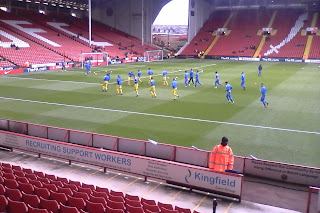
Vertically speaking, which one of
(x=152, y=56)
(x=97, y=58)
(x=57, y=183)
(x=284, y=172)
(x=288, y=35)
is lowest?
(x=284, y=172)

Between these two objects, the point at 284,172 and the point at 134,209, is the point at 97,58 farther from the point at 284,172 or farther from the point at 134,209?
the point at 134,209

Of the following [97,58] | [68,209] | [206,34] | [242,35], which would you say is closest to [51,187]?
[68,209]

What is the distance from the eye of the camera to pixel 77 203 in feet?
25.1

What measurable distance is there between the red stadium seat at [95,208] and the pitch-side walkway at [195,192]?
11.3 feet

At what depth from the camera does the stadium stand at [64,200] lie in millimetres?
7328

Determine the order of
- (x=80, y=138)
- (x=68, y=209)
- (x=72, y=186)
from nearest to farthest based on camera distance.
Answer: (x=68, y=209) → (x=72, y=186) → (x=80, y=138)

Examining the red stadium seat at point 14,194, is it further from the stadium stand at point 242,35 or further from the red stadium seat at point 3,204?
the stadium stand at point 242,35

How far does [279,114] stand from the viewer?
22234 millimetres

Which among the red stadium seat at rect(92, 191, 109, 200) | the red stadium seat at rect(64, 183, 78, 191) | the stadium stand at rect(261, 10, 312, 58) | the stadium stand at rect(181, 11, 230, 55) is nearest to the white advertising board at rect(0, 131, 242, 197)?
the red stadium seat at rect(64, 183, 78, 191)

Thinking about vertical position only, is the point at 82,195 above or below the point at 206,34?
below

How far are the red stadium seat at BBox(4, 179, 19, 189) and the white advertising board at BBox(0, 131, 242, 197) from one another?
13.7 feet

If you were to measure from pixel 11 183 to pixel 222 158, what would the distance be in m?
6.28

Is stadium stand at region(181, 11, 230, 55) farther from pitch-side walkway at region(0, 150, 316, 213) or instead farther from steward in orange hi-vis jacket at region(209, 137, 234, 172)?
steward in orange hi-vis jacket at region(209, 137, 234, 172)

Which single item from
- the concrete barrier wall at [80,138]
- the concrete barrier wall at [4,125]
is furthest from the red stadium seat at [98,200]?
the concrete barrier wall at [4,125]
